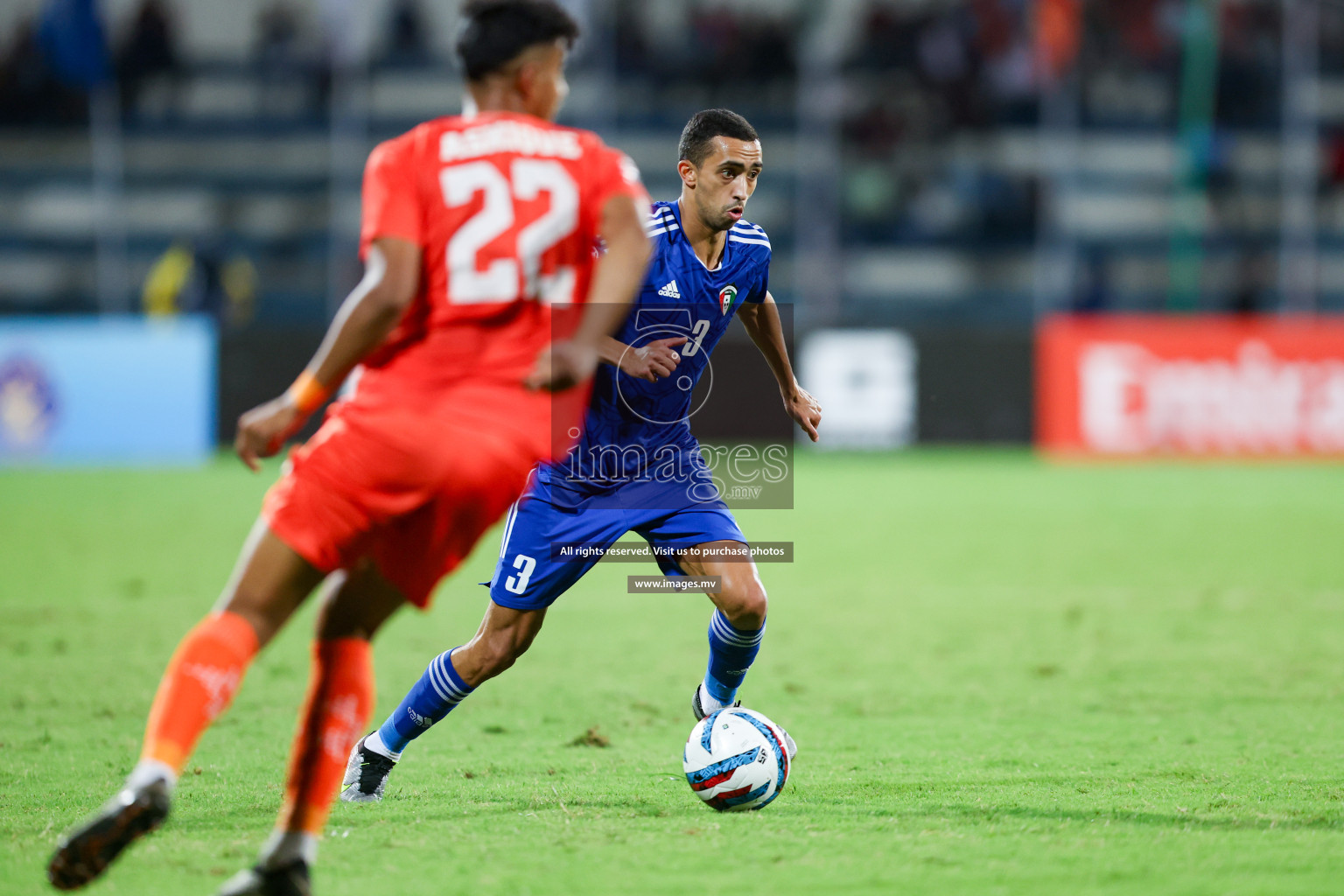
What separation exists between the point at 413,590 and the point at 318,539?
27cm

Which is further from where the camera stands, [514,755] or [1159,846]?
[514,755]

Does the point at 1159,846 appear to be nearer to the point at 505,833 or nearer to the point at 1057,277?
the point at 505,833

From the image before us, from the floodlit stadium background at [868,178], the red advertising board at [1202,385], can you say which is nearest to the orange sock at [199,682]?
the floodlit stadium background at [868,178]

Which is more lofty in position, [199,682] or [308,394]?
[308,394]

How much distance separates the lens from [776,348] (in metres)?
5.42

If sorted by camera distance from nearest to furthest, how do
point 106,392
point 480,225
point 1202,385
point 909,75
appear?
point 480,225 → point 106,392 → point 1202,385 → point 909,75

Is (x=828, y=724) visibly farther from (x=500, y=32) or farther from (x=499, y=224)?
(x=500, y=32)

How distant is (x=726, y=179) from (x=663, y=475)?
1.06 meters

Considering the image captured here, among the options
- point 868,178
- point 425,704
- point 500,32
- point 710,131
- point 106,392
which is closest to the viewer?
point 500,32

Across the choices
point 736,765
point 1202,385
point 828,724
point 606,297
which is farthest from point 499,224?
point 1202,385

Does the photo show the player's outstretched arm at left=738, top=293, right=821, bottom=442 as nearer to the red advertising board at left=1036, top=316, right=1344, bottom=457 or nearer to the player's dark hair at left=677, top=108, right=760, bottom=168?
the player's dark hair at left=677, top=108, right=760, bottom=168

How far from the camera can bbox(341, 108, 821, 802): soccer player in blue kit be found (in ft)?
15.6

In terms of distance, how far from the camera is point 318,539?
10.6 ft

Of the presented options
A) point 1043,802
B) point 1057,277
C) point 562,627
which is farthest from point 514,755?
point 1057,277
